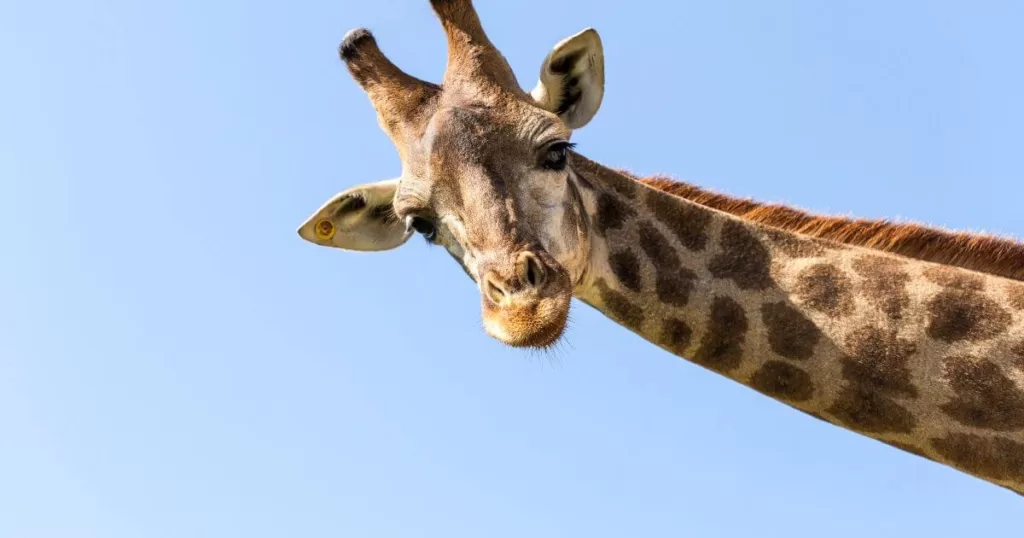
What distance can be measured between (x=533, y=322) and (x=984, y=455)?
2.61 m

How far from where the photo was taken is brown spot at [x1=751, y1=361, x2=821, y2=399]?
664 centimetres

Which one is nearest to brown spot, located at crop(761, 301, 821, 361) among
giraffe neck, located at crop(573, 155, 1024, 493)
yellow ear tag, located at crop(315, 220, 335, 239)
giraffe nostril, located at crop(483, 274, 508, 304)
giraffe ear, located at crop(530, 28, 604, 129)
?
giraffe neck, located at crop(573, 155, 1024, 493)

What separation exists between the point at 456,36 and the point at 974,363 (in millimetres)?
3693

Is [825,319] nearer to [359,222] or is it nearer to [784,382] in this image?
[784,382]

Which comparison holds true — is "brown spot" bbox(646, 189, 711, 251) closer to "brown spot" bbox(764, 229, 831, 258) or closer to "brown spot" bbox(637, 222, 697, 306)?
"brown spot" bbox(637, 222, 697, 306)

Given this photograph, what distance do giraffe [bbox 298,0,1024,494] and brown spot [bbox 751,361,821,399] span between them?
0.04 feet

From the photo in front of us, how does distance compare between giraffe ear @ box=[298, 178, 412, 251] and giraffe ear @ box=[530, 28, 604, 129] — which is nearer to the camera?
giraffe ear @ box=[530, 28, 604, 129]

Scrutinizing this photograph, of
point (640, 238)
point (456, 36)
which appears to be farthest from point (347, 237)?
point (640, 238)

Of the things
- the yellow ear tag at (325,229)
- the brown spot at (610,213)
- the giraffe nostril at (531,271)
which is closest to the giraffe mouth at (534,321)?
the giraffe nostril at (531,271)

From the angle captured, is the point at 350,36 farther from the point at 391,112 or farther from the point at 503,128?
the point at 503,128

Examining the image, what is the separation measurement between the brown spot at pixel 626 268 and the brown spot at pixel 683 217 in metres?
0.33

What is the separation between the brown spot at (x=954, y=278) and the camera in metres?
6.55

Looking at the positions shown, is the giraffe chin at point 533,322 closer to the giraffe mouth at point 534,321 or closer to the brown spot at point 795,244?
the giraffe mouth at point 534,321

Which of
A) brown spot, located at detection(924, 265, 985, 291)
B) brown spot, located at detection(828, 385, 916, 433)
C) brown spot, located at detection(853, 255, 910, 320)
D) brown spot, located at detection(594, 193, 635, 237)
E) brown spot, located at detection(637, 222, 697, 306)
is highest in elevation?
brown spot, located at detection(594, 193, 635, 237)
